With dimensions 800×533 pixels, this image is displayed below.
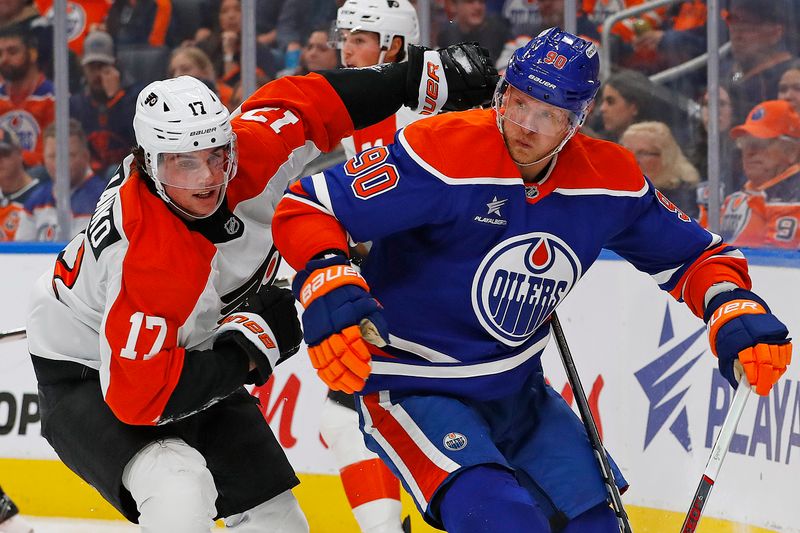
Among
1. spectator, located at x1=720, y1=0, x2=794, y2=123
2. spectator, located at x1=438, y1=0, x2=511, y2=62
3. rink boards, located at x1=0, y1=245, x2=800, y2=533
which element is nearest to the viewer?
rink boards, located at x1=0, y1=245, x2=800, y2=533

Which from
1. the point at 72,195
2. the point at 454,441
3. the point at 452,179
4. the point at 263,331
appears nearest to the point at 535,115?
the point at 452,179

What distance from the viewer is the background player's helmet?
2.36 metres

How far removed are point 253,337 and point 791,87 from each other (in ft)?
7.33

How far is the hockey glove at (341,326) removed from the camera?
7.23ft

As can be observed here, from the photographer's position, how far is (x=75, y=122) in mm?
5086

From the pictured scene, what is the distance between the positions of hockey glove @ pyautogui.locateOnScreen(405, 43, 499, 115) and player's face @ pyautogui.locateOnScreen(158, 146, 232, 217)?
1.95 feet

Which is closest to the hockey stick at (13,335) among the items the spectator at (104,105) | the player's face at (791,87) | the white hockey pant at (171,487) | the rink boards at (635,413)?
the rink boards at (635,413)

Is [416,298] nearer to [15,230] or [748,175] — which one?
[748,175]

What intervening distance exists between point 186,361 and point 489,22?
2.59 meters

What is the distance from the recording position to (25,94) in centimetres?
514

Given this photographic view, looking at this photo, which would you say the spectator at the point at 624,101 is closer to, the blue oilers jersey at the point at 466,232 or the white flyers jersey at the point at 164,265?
the white flyers jersey at the point at 164,265

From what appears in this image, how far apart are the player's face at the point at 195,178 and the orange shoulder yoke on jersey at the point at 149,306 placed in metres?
0.04

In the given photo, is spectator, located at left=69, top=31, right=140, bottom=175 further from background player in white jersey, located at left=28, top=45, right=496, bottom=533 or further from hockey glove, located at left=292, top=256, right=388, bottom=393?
hockey glove, located at left=292, top=256, right=388, bottom=393

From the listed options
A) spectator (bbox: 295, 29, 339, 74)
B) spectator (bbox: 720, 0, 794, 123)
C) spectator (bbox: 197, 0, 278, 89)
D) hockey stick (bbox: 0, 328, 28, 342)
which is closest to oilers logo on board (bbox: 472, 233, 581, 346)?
hockey stick (bbox: 0, 328, 28, 342)
